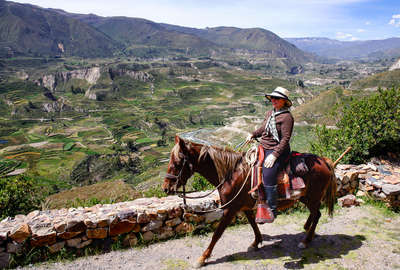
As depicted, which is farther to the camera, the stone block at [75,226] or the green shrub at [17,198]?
the green shrub at [17,198]

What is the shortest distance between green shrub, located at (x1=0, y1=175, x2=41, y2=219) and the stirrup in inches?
285

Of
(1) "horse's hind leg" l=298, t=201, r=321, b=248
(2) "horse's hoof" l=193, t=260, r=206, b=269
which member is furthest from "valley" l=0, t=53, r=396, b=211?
(1) "horse's hind leg" l=298, t=201, r=321, b=248

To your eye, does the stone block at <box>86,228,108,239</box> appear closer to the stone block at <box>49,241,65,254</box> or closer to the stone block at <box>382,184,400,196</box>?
the stone block at <box>49,241,65,254</box>

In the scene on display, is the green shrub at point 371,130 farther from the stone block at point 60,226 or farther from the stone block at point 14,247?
the stone block at point 14,247

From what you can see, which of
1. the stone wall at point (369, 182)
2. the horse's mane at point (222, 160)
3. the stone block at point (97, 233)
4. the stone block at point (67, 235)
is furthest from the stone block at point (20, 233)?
the stone wall at point (369, 182)

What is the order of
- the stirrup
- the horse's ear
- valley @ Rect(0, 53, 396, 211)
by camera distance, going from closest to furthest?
the horse's ear, the stirrup, valley @ Rect(0, 53, 396, 211)

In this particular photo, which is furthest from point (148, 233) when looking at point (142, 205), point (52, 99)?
point (52, 99)

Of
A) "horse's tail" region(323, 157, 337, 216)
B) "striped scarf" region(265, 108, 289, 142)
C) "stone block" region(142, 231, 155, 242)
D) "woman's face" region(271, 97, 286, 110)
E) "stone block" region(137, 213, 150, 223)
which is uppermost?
"woman's face" region(271, 97, 286, 110)

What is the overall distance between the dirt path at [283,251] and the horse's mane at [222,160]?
2162mm

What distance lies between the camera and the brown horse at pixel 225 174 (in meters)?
5.59

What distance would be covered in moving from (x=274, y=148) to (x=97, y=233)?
4789mm

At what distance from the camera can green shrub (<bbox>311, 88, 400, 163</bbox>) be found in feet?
35.1

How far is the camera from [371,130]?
35.8ft

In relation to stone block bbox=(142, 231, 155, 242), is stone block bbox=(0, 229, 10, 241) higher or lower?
higher
